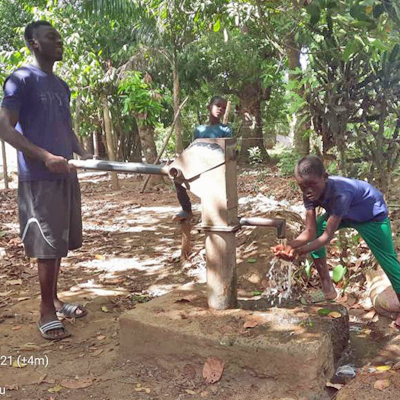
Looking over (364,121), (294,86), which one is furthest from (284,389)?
(294,86)

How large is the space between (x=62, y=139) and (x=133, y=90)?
602 centimetres

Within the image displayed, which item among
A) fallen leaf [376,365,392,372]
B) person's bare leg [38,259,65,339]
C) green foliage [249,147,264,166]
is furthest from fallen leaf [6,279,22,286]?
green foliage [249,147,264,166]

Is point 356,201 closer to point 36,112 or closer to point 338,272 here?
point 338,272

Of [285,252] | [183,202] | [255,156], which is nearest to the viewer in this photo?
[285,252]

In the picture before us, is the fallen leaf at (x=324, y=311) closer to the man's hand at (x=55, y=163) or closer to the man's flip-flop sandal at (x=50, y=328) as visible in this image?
the man's flip-flop sandal at (x=50, y=328)

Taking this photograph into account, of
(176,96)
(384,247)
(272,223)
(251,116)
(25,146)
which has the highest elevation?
(176,96)

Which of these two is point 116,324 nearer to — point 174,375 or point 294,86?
point 174,375

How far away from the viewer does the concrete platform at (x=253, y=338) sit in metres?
2.30

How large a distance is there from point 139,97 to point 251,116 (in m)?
5.63

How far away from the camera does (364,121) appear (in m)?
3.59

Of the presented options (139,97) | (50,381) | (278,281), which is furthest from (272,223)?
(139,97)

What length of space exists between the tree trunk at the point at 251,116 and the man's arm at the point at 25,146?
11.2 metres

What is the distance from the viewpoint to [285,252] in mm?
2631

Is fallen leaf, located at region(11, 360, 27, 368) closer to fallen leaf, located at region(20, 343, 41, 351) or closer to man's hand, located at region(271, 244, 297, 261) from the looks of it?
fallen leaf, located at region(20, 343, 41, 351)
